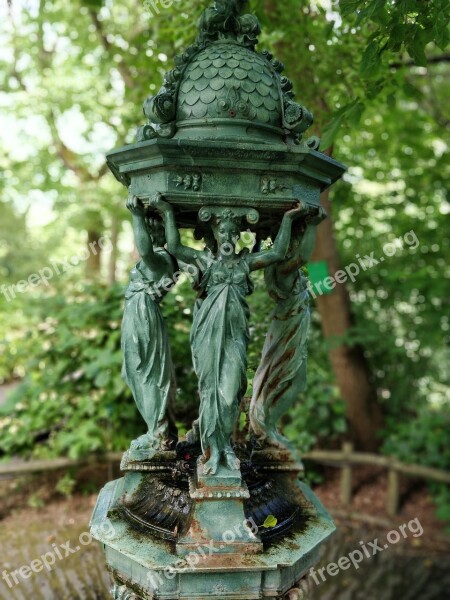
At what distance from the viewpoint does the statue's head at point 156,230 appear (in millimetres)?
2951

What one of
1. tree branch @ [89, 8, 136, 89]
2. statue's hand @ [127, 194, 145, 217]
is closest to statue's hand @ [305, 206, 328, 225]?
statue's hand @ [127, 194, 145, 217]

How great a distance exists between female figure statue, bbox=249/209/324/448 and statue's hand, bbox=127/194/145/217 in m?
0.75

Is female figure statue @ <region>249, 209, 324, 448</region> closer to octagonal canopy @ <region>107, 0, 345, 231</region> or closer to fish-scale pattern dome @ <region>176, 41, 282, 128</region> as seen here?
octagonal canopy @ <region>107, 0, 345, 231</region>

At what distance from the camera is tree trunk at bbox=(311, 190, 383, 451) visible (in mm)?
6754

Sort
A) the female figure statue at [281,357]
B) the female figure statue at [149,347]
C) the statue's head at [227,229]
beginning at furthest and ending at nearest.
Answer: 1. the female figure statue at [281,357]
2. the female figure statue at [149,347]
3. the statue's head at [227,229]

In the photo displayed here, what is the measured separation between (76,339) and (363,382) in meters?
3.48

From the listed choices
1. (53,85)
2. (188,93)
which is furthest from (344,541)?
(53,85)

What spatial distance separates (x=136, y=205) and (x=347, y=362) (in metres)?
4.88

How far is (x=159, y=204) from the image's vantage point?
2715mm

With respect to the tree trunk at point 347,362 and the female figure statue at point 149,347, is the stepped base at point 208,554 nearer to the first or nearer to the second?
the female figure statue at point 149,347

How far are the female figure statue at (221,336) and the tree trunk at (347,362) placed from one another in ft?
13.3

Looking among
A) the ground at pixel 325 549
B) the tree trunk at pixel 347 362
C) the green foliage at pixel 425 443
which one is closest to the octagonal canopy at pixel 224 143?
the ground at pixel 325 549

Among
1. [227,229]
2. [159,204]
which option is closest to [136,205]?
[159,204]

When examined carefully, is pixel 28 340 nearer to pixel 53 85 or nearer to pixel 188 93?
pixel 188 93
